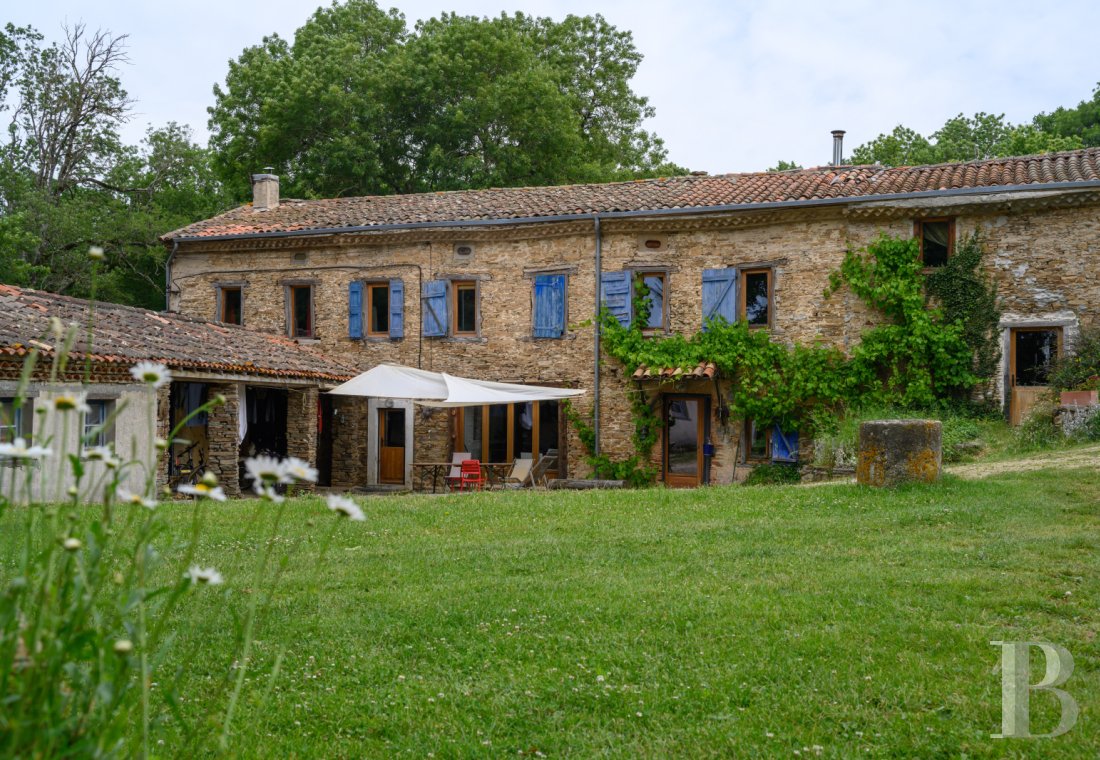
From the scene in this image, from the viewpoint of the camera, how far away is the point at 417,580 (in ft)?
24.8

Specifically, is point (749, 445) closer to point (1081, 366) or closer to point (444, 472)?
point (1081, 366)

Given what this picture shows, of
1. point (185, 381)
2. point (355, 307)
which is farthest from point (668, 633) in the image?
point (355, 307)

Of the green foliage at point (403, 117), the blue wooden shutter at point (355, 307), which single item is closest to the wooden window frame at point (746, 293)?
the blue wooden shutter at point (355, 307)

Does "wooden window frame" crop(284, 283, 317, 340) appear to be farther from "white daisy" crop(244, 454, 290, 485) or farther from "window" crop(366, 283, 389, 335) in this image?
"white daisy" crop(244, 454, 290, 485)

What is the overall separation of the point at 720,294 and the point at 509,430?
5212 millimetres

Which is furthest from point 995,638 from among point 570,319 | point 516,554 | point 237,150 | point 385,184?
point 237,150

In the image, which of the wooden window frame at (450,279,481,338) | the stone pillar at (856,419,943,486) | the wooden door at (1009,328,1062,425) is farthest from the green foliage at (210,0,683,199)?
the stone pillar at (856,419,943,486)

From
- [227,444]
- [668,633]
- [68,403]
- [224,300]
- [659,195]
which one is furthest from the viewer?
[224,300]

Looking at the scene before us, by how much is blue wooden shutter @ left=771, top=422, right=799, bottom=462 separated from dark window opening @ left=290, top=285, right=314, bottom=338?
1044 cm

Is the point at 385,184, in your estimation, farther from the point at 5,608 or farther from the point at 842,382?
the point at 5,608

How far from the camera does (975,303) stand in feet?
57.1

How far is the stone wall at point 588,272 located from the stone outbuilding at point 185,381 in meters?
1.79

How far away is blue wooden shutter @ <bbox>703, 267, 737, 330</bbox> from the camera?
18734 mm

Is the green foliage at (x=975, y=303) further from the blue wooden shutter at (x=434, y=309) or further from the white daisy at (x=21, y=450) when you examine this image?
the white daisy at (x=21, y=450)
